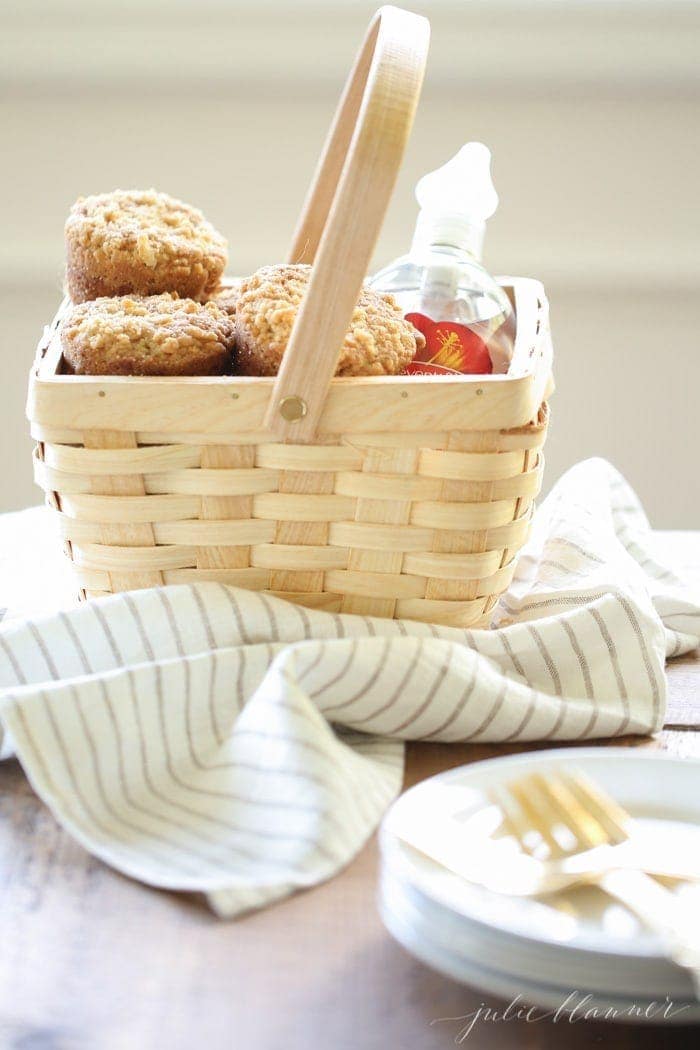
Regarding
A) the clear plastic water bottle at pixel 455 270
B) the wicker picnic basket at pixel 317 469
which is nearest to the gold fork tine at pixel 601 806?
the wicker picnic basket at pixel 317 469

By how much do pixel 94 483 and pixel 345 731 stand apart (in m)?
0.20

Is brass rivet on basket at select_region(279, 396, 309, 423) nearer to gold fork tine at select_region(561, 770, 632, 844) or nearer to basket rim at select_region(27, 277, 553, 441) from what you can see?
basket rim at select_region(27, 277, 553, 441)

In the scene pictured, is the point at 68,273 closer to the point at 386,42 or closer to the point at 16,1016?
the point at 386,42

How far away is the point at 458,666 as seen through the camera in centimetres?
63

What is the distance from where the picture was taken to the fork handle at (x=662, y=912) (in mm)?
397

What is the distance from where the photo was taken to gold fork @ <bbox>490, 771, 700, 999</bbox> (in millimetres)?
443

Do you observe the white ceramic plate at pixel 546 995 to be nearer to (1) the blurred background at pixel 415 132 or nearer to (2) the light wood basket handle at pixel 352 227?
(2) the light wood basket handle at pixel 352 227

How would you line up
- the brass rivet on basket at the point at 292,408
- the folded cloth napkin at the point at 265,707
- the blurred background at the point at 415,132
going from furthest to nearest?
the blurred background at the point at 415,132, the brass rivet on basket at the point at 292,408, the folded cloth napkin at the point at 265,707

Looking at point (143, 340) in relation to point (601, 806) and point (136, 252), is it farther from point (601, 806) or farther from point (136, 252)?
point (601, 806)

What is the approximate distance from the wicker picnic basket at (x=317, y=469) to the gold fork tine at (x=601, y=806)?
Answer: 21 cm

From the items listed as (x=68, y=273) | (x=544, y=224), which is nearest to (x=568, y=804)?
(x=68, y=273)

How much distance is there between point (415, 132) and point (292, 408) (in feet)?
4.02

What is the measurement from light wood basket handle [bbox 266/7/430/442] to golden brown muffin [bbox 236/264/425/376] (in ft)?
0.11

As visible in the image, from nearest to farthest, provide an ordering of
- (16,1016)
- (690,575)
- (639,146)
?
(16,1016) → (690,575) → (639,146)
